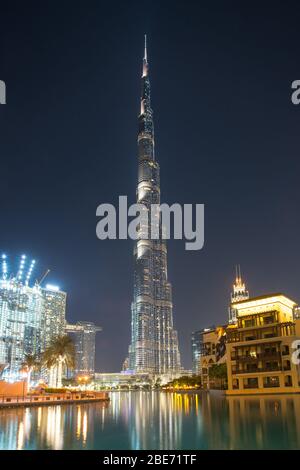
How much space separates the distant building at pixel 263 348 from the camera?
2670 inches

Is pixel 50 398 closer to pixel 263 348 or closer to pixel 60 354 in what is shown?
pixel 60 354

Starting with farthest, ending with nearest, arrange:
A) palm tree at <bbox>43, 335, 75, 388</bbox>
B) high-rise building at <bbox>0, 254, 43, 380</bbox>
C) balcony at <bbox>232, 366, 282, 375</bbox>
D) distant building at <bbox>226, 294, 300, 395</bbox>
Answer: high-rise building at <bbox>0, 254, 43, 380</bbox> < palm tree at <bbox>43, 335, 75, 388</bbox> < balcony at <bbox>232, 366, 282, 375</bbox> < distant building at <bbox>226, 294, 300, 395</bbox>

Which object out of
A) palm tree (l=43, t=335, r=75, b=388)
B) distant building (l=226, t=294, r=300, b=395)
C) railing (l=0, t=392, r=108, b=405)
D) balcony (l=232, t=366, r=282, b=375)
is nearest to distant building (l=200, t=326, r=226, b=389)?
distant building (l=226, t=294, r=300, b=395)

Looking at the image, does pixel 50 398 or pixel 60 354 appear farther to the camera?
pixel 60 354

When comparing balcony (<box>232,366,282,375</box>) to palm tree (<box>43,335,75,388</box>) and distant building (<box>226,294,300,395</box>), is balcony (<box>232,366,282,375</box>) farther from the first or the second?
palm tree (<box>43,335,75,388</box>)

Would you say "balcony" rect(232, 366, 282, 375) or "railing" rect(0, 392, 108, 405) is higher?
"balcony" rect(232, 366, 282, 375)

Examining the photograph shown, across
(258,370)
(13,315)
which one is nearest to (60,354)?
(258,370)

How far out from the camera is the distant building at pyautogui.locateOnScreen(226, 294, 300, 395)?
6781 cm

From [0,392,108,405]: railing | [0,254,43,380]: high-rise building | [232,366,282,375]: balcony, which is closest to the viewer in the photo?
[0,392,108,405]: railing

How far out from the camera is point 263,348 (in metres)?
72.0

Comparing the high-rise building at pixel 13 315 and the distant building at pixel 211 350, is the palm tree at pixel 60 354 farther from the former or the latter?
the high-rise building at pixel 13 315
